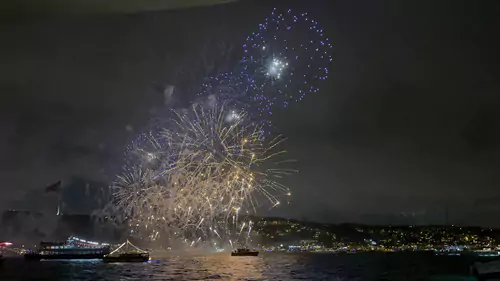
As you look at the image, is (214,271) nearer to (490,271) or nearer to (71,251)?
(490,271)

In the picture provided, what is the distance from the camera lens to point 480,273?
40062mm

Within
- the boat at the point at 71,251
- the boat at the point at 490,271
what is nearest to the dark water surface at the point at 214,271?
the boat at the point at 490,271

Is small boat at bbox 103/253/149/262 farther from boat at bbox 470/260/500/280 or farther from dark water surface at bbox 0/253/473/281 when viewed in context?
boat at bbox 470/260/500/280

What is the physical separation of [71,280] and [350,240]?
518 feet

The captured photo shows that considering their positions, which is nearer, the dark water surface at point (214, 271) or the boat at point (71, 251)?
the dark water surface at point (214, 271)

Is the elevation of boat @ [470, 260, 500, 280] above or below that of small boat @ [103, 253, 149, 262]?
above

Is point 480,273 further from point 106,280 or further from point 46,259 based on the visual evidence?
point 46,259

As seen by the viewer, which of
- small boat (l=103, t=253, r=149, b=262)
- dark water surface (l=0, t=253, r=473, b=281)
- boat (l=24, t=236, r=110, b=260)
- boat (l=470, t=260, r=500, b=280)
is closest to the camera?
boat (l=470, t=260, r=500, b=280)

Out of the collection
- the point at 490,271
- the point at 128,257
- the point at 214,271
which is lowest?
the point at 128,257

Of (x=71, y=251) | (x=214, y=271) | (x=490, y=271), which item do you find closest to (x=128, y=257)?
(x=71, y=251)

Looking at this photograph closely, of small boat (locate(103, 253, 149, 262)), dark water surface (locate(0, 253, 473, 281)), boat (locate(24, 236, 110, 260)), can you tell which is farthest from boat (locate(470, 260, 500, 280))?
boat (locate(24, 236, 110, 260))

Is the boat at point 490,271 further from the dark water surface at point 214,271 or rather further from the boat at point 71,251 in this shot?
the boat at point 71,251

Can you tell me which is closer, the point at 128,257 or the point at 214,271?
the point at 214,271

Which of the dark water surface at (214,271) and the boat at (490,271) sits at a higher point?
the boat at (490,271)
